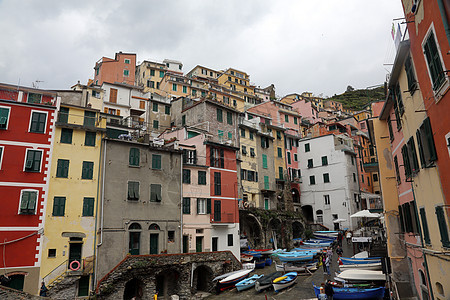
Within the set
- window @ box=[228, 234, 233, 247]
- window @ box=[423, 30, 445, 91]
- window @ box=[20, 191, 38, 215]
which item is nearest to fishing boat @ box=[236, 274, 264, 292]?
window @ box=[228, 234, 233, 247]

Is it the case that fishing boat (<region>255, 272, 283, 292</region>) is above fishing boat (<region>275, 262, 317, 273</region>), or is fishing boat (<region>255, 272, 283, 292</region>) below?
below

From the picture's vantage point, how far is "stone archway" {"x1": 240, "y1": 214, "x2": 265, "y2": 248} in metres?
43.8

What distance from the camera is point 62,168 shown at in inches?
1080

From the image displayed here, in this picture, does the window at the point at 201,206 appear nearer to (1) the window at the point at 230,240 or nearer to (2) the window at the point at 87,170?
(1) the window at the point at 230,240

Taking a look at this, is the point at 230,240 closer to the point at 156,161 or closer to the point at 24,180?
the point at 156,161

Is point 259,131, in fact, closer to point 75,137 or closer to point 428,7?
point 75,137

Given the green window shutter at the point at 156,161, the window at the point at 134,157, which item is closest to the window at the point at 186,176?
the green window shutter at the point at 156,161

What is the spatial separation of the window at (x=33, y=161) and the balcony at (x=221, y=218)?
17905 mm

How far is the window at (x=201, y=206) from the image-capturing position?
35.0 m

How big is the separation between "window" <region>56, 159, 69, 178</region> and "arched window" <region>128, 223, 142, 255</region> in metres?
7.34

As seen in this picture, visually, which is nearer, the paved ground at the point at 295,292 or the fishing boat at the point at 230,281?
the paved ground at the point at 295,292

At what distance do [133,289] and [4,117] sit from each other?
1860 cm

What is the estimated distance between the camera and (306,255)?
33500mm

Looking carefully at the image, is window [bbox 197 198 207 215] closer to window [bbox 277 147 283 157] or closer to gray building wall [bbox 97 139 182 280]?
gray building wall [bbox 97 139 182 280]
